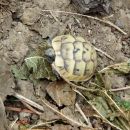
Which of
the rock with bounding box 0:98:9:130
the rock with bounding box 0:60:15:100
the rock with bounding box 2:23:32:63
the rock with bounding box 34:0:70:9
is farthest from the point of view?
the rock with bounding box 34:0:70:9

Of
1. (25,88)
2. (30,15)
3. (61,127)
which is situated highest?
(30,15)

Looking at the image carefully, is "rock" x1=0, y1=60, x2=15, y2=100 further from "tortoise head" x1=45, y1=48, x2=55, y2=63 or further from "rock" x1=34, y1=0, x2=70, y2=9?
"rock" x1=34, y1=0, x2=70, y2=9

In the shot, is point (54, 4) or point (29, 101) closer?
point (29, 101)

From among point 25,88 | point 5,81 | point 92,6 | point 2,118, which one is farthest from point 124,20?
point 2,118

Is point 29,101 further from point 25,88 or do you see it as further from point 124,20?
point 124,20

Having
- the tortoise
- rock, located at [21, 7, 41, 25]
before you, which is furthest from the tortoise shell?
rock, located at [21, 7, 41, 25]

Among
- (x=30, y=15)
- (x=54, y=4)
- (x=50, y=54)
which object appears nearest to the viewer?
(x=50, y=54)

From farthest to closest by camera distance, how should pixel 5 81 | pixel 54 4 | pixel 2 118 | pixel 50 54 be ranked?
pixel 54 4 < pixel 50 54 < pixel 5 81 < pixel 2 118

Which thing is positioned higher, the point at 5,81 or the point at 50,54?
the point at 50,54

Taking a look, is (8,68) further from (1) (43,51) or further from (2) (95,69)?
(2) (95,69)
